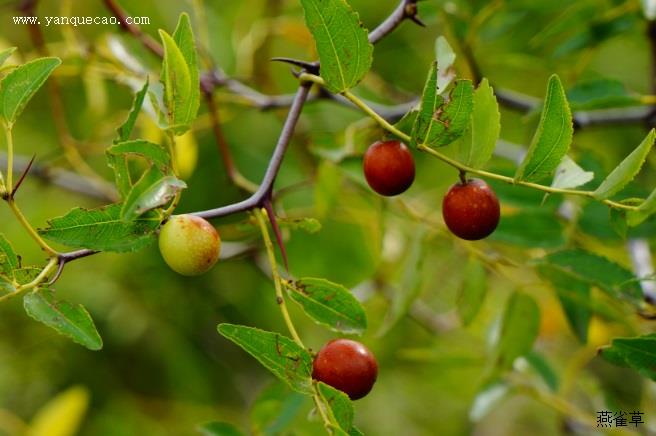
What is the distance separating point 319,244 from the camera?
1.53 m

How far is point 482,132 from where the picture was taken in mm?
675

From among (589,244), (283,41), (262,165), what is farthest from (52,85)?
(589,244)

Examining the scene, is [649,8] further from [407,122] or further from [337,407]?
[337,407]

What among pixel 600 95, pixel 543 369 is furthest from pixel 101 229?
pixel 543 369

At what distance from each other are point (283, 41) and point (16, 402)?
1.02 metres

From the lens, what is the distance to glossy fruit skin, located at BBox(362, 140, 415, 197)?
2.22 ft

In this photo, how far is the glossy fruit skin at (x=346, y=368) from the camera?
63cm

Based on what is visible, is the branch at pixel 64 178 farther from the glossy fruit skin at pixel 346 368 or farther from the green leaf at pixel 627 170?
the green leaf at pixel 627 170

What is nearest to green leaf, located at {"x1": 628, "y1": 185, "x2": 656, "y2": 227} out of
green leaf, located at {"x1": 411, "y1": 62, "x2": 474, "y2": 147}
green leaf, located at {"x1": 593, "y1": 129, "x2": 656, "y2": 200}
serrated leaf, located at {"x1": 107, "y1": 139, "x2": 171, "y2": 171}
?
green leaf, located at {"x1": 593, "y1": 129, "x2": 656, "y2": 200}

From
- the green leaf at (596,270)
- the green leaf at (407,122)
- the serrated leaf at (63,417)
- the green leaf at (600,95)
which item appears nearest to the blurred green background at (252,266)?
the serrated leaf at (63,417)

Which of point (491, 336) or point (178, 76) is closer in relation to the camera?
point (178, 76)

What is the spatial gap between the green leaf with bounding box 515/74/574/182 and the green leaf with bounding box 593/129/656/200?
4 cm

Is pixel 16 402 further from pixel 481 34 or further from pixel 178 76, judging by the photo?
pixel 178 76

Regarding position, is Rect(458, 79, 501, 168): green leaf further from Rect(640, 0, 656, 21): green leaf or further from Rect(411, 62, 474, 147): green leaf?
Rect(640, 0, 656, 21): green leaf
